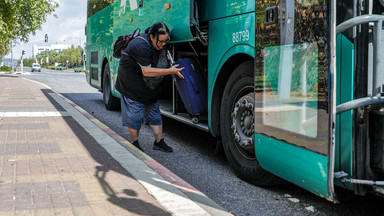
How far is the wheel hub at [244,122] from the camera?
4246mm

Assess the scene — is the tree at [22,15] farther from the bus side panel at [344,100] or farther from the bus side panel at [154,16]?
the bus side panel at [344,100]

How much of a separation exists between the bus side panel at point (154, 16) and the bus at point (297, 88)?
0.04m

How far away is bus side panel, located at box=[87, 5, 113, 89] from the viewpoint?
10.6 metres

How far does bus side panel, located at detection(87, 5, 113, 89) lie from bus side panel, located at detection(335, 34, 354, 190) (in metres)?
7.88

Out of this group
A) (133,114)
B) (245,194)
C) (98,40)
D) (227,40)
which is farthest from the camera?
(98,40)

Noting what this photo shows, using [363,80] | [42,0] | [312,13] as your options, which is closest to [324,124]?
[363,80]

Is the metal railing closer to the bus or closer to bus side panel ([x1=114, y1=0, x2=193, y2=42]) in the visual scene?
the bus

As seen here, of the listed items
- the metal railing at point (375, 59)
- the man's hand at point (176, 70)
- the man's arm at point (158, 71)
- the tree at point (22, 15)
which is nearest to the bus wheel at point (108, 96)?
the man's arm at point (158, 71)

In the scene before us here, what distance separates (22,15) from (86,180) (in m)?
35.6

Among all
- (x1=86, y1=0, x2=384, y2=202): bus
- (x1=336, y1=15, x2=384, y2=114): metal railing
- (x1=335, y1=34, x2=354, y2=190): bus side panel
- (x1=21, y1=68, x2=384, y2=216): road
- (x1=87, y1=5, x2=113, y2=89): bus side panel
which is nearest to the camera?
(x1=336, y1=15, x2=384, y2=114): metal railing

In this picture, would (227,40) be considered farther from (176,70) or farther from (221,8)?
(176,70)

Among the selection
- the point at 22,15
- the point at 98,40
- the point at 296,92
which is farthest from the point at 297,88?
the point at 22,15

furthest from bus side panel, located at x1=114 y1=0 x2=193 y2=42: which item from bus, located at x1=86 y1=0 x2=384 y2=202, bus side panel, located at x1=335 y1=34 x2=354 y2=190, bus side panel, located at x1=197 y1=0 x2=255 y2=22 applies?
bus side panel, located at x1=335 y1=34 x2=354 y2=190

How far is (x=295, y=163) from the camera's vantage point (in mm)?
3389
